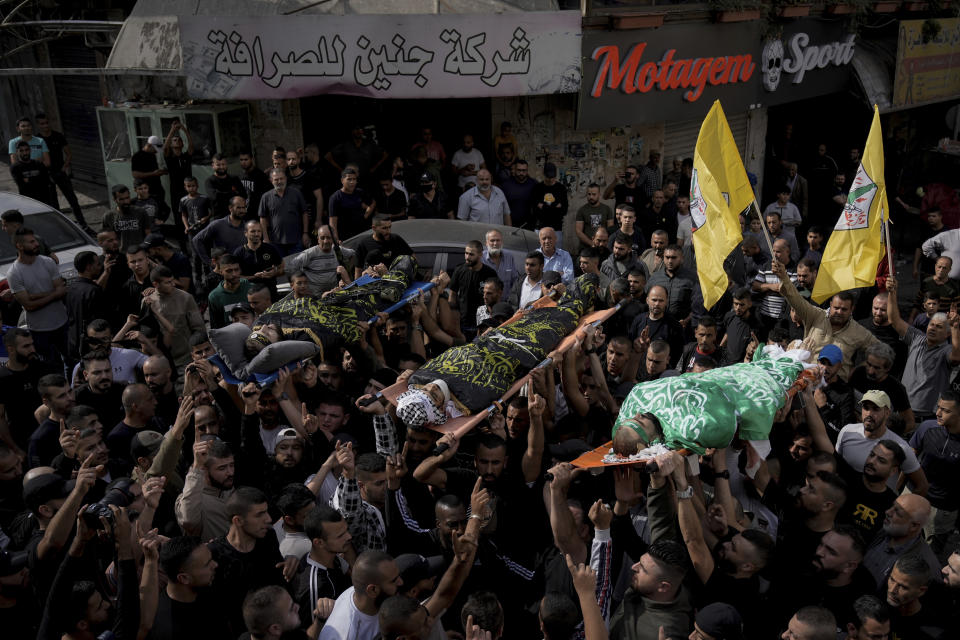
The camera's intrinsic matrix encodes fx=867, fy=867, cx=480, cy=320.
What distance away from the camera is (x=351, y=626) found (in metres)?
3.98

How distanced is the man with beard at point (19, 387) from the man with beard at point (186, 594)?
10.4 feet

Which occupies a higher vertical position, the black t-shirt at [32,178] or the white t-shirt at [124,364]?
the black t-shirt at [32,178]

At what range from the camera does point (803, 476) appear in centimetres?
551

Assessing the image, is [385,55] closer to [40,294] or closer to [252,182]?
[252,182]

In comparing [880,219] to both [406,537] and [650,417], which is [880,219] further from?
[406,537]

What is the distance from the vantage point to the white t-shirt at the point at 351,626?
3.97 meters

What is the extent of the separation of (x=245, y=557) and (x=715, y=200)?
4.72m

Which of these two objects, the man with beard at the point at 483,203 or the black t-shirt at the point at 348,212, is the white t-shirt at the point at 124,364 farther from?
the man with beard at the point at 483,203

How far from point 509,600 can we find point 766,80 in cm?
1210

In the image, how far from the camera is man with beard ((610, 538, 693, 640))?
405 cm

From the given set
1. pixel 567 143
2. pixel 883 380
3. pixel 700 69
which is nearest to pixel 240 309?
pixel 883 380

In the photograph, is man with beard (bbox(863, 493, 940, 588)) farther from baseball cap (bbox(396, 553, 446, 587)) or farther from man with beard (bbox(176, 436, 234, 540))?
man with beard (bbox(176, 436, 234, 540))

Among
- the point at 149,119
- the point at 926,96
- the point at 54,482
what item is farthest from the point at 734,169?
the point at 926,96

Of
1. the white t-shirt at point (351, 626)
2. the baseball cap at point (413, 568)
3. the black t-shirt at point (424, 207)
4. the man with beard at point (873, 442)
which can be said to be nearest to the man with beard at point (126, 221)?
the black t-shirt at point (424, 207)
